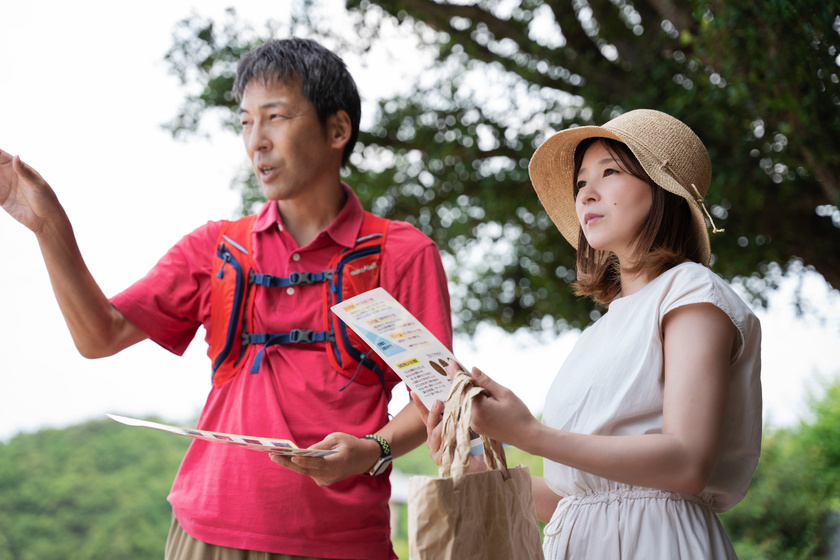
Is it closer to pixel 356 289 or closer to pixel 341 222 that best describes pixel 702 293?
pixel 356 289

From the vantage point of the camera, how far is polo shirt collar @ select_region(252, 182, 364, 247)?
1956 millimetres

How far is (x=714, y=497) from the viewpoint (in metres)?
1.45

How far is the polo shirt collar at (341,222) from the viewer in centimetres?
196

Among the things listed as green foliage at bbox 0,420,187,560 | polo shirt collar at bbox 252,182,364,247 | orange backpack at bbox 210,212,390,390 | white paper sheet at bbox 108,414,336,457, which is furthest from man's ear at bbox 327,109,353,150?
green foliage at bbox 0,420,187,560

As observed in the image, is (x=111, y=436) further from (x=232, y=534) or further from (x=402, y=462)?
(x=232, y=534)

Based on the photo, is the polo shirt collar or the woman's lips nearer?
the woman's lips

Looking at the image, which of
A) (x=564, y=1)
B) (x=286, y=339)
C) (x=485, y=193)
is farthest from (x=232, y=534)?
(x=564, y=1)

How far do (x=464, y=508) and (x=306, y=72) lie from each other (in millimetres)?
1264

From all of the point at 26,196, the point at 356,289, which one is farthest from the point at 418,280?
the point at 26,196

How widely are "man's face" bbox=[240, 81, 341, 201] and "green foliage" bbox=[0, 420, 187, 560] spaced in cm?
671

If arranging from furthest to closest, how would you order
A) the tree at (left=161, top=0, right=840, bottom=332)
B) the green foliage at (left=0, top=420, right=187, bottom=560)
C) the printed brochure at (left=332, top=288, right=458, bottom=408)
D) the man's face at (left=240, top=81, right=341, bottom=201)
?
the green foliage at (left=0, top=420, right=187, bottom=560)
the tree at (left=161, top=0, right=840, bottom=332)
the man's face at (left=240, top=81, right=341, bottom=201)
the printed brochure at (left=332, top=288, right=458, bottom=408)

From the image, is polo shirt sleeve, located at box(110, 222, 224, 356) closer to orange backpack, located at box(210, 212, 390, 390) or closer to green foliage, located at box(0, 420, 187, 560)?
orange backpack, located at box(210, 212, 390, 390)

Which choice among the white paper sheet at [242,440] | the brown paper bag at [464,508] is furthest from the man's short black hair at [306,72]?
the brown paper bag at [464,508]

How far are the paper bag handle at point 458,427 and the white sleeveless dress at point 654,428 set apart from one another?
26 cm
